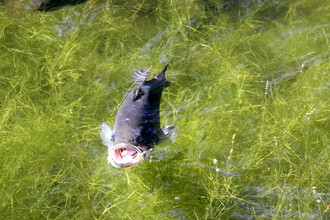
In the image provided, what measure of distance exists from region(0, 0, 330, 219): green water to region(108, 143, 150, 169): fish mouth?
0.55 metres

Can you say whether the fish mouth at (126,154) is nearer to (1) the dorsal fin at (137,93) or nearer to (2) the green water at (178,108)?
(2) the green water at (178,108)

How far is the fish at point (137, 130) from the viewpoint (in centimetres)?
378

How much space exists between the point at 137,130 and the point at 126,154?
354mm

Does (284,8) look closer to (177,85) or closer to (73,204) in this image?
(177,85)

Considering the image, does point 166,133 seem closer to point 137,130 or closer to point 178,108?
point 137,130

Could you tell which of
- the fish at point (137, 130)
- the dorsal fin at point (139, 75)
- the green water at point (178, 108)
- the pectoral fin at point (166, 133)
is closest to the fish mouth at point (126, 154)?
the fish at point (137, 130)

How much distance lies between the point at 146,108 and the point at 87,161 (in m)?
1.30

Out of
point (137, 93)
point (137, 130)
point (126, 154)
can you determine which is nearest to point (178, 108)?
point (137, 93)

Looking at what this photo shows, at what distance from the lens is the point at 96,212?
4.11 meters

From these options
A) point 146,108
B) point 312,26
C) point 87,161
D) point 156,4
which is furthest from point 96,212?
point 312,26

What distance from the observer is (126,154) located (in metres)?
3.87

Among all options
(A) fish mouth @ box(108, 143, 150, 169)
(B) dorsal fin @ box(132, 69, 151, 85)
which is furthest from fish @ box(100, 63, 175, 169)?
(B) dorsal fin @ box(132, 69, 151, 85)

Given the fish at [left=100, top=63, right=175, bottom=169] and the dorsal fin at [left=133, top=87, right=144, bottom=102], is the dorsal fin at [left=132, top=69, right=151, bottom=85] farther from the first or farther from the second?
the dorsal fin at [left=133, top=87, right=144, bottom=102]

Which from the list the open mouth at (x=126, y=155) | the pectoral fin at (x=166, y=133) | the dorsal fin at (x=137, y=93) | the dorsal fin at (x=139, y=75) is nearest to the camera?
the open mouth at (x=126, y=155)
